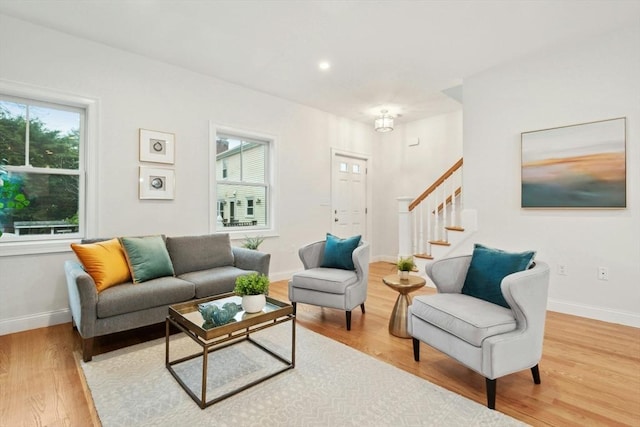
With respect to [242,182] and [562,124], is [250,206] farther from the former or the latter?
[562,124]

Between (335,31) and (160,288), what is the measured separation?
2.79m

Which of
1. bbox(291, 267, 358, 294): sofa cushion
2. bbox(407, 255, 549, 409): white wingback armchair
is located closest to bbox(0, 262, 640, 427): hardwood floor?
bbox(407, 255, 549, 409): white wingback armchair

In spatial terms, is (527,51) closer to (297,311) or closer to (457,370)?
(457,370)

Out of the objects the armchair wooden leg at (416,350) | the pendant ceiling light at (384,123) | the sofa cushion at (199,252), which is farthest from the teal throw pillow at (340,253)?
the pendant ceiling light at (384,123)

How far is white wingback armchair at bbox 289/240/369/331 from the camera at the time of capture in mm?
2865

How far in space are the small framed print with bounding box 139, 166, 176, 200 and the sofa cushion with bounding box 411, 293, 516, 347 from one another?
9.68 feet

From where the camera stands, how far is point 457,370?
2152 millimetres

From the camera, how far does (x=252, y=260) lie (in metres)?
3.39

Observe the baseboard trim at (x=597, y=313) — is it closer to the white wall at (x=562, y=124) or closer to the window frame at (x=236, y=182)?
the white wall at (x=562, y=124)

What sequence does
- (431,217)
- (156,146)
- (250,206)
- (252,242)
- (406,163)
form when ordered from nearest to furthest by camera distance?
1. (156,146)
2. (252,242)
3. (250,206)
4. (431,217)
5. (406,163)

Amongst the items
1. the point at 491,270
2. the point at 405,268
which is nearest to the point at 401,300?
the point at 405,268

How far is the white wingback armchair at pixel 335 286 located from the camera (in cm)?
287

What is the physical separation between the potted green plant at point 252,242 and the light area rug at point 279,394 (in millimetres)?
1763

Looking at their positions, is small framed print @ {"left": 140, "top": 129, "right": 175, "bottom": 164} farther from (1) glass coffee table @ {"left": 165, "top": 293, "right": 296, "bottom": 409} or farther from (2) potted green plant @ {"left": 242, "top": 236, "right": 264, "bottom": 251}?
(1) glass coffee table @ {"left": 165, "top": 293, "right": 296, "bottom": 409}
